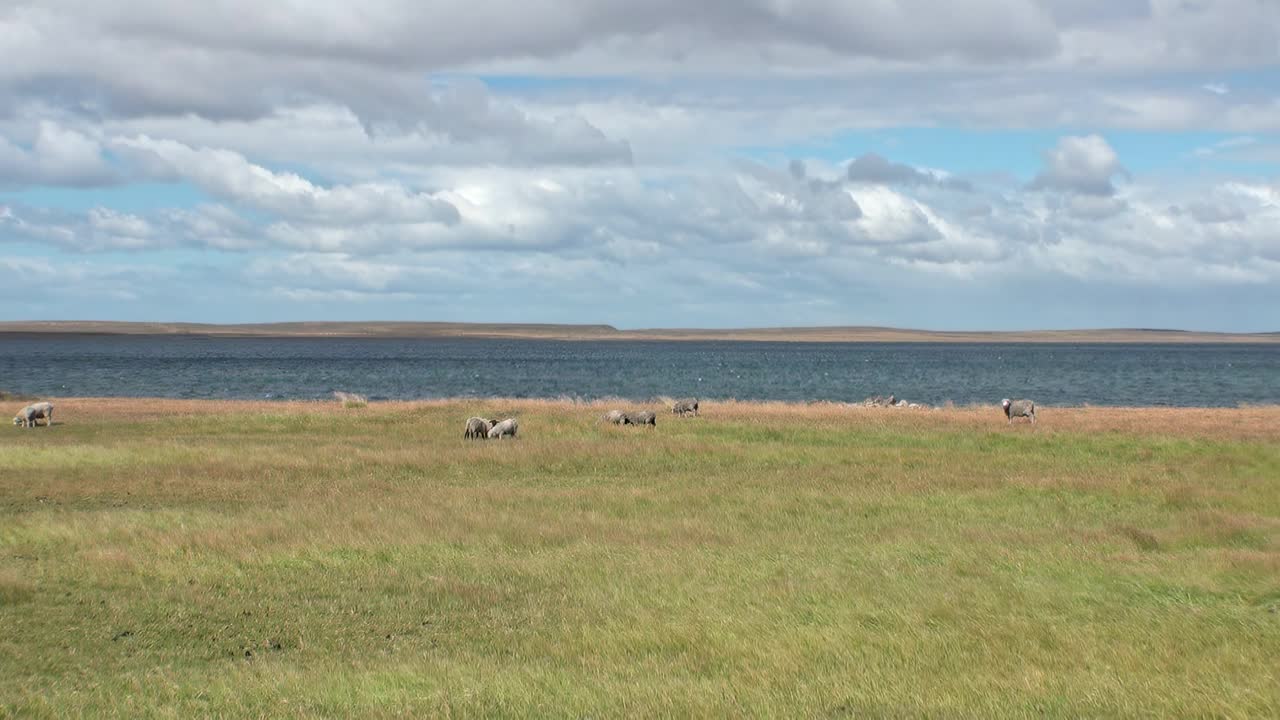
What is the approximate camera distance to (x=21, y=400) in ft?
191

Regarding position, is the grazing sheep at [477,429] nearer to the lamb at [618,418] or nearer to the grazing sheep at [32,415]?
the lamb at [618,418]

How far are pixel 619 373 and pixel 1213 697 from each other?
121 metres

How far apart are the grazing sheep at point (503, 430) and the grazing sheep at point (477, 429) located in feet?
2.04

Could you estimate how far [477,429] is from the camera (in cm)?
3675

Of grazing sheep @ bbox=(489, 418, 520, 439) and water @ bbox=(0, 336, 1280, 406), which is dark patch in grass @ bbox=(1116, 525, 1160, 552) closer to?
grazing sheep @ bbox=(489, 418, 520, 439)

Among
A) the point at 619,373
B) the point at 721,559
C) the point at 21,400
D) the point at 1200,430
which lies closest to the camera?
the point at 721,559

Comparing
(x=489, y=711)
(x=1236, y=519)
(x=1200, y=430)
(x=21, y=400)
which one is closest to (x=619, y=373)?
(x=21, y=400)

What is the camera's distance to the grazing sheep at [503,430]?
36.0 m

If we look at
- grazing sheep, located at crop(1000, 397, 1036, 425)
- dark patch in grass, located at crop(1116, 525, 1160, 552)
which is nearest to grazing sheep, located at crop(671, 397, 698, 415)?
grazing sheep, located at crop(1000, 397, 1036, 425)

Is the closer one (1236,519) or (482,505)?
(1236,519)

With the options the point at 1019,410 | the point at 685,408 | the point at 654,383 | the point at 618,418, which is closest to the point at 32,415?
the point at 618,418

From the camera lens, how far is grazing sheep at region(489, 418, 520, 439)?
36000mm

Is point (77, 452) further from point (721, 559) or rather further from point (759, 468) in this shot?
point (721, 559)

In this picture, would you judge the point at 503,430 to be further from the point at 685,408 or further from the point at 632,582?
the point at 632,582
